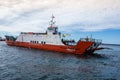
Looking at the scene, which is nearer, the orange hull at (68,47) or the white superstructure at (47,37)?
the orange hull at (68,47)

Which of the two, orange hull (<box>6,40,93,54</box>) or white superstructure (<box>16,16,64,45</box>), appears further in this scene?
white superstructure (<box>16,16,64,45</box>)

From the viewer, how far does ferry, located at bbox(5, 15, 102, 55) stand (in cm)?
4979

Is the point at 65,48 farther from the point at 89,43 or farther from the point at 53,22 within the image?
the point at 53,22

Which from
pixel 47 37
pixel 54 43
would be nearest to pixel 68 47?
pixel 54 43

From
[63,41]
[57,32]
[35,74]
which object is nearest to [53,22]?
[57,32]

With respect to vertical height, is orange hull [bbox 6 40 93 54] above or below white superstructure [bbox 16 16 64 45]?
below

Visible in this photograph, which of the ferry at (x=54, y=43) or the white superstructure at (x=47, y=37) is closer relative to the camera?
the ferry at (x=54, y=43)

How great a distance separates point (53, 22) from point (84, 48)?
18.2 meters

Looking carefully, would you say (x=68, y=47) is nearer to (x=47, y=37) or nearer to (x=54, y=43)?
(x=54, y=43)

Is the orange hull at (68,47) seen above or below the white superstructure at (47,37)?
below

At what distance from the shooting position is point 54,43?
5703cm

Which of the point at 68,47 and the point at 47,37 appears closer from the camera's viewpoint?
the point at 68,47

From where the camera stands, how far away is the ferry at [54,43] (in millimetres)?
49794

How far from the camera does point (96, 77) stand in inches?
956
